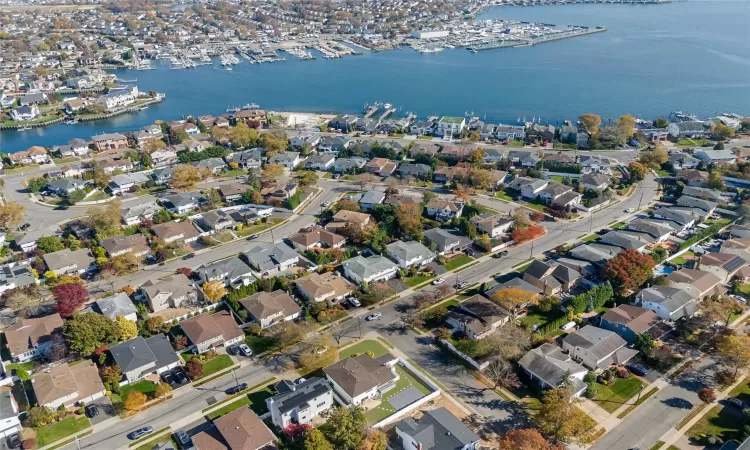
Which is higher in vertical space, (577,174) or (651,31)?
(651,31)

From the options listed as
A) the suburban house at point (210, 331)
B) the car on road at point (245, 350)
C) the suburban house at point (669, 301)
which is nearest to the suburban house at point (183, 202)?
the suburban house at point (210, 331)

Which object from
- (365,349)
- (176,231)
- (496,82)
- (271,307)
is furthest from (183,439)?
(496,82)

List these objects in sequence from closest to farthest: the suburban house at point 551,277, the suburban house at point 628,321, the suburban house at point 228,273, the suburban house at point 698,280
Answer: the suburban house at point 628,321 < the suburban house at point 698,280 < the suburban house at point 551,277 < the suburban house at point 228,273

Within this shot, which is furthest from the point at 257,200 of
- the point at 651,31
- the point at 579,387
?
the point at 651,31

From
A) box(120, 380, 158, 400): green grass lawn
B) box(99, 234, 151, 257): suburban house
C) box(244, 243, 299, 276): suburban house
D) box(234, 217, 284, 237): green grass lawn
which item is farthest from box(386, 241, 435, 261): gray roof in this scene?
box(99, 234, 151, 257): suburban house

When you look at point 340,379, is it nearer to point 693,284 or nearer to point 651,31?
point 693,284

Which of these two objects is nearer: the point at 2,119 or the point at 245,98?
the point at 2,119

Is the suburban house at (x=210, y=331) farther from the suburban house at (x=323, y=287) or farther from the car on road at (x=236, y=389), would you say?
the suburban house at (x=323, y=287)
